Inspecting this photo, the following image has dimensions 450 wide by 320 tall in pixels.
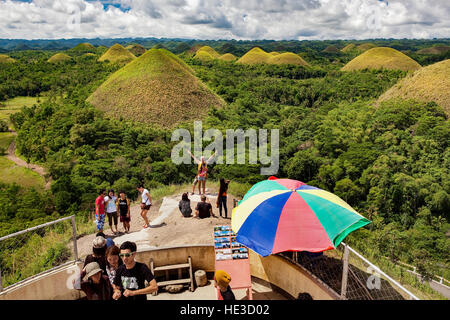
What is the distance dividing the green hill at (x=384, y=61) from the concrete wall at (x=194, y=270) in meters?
76.1

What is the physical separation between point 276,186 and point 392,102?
40.4 m

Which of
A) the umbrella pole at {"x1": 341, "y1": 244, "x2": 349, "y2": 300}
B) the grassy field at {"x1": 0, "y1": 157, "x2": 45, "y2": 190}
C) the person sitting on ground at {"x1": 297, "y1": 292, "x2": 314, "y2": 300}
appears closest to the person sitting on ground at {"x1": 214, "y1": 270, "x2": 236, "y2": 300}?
the umbrella pole at {"x1": 341, "y1": 244, "x2": 349, "y2": 300}

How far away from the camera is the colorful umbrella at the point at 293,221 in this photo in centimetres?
430

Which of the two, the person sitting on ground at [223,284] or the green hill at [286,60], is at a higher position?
the green hill at [286,60]

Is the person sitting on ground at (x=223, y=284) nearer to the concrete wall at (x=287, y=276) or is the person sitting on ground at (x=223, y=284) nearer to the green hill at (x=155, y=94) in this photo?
the concrete wall at (x=287, y=276)

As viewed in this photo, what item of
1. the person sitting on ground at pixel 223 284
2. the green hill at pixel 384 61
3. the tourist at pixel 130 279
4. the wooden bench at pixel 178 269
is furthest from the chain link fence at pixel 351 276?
the green hill at pixel 384 61

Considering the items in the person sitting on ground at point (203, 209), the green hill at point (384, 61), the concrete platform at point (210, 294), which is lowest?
the concrete platform at point (210, 294)

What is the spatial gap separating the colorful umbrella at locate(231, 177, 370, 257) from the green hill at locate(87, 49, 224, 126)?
100 ft

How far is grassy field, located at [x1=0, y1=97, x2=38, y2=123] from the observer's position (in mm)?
48188

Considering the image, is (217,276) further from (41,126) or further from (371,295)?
(41,126)

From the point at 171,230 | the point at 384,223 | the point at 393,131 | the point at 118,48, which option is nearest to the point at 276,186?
the point at 171,230

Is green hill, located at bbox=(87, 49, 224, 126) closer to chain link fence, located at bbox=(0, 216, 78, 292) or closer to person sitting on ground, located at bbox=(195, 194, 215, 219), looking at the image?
person sitting on ground, located at bbox=(195, 194, 215, 219)

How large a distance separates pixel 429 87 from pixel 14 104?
67.2 metres
